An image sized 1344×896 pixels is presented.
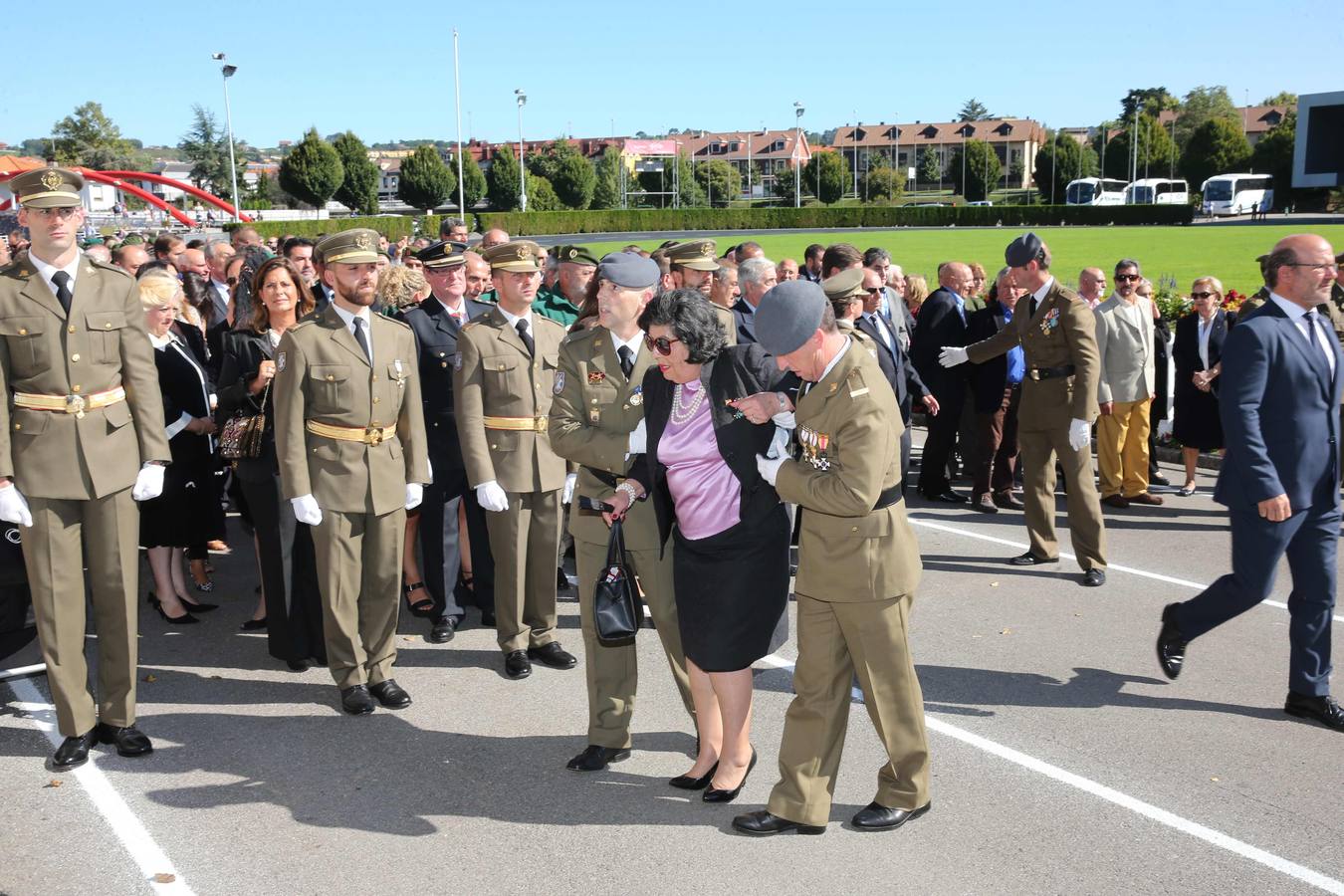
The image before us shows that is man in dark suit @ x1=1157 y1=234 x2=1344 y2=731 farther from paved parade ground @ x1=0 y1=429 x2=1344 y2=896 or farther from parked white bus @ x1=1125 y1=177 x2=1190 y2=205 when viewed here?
parked white bus @ x1=1125 y1=177 x2=1190 y2=205

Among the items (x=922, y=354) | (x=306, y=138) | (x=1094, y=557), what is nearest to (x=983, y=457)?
(x=922, y=354)

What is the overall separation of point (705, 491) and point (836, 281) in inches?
61.8

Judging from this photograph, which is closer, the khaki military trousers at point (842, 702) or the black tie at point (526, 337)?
the khaki military trousers at point (842, 702)

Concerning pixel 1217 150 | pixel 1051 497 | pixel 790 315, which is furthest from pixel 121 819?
pixel 1217 150

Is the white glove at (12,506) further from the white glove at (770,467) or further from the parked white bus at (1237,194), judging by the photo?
the parked white bus at (1237,194)

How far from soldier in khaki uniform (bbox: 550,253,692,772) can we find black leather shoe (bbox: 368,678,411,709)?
3.85ft

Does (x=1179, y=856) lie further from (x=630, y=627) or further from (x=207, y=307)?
(x=207, y=307)

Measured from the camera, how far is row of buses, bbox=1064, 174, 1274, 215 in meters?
75.9

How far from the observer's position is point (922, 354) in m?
10.5

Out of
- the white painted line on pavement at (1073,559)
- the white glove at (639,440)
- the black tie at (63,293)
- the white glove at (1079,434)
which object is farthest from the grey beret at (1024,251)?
the black tie at (63,293)

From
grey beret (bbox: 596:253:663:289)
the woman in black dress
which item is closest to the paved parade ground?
the woman in black dress

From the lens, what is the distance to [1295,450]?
17.7ft

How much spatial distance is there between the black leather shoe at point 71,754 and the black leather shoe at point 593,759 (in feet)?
7.02

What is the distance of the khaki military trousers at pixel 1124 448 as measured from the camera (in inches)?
393
